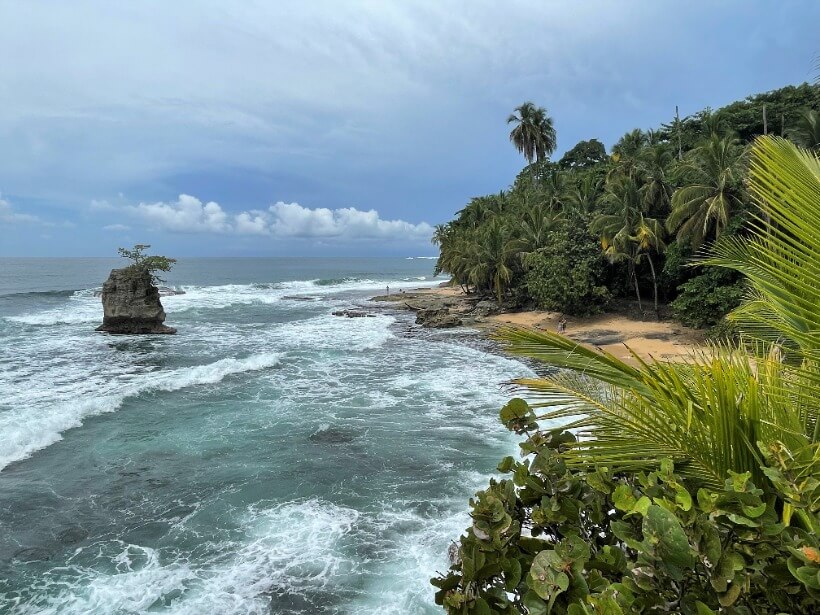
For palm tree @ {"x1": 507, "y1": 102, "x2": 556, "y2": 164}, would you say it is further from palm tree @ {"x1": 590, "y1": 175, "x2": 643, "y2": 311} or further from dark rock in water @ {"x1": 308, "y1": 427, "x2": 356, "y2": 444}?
dark rock in water @ {"x1": 308, "y1": 427, "x2": 356, "y2": 444}

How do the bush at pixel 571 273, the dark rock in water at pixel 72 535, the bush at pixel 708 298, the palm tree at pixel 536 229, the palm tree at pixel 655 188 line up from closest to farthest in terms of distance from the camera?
1. the dark rock in water at pixel 72 535
2. the bush at pixel 708 298
3. the palm tree at pixel 655 188
4. the bush at pixel 571 273
5. the palm tree at pixel 536 229

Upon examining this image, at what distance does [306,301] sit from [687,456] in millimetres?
54509

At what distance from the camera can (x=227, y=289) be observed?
73.1m

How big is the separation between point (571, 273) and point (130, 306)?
2752cm

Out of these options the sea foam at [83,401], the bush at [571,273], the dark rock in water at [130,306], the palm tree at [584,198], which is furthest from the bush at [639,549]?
the palm tree at [584,198]

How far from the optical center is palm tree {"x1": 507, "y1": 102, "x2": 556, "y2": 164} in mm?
52719

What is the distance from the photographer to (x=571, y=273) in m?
28.9

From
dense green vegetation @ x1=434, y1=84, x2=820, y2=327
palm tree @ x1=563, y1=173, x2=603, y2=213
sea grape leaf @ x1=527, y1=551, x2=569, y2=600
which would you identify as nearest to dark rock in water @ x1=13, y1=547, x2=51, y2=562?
sea grape leaf @ x1=527, y1=551, x2=569, y2=600

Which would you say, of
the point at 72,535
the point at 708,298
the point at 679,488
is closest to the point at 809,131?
the point at 708,298

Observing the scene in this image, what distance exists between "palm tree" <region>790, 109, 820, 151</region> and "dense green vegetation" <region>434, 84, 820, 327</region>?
4cm

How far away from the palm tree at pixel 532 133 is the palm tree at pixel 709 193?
30896mm

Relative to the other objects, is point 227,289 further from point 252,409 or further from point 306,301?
point 252,409

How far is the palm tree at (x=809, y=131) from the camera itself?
21.7m

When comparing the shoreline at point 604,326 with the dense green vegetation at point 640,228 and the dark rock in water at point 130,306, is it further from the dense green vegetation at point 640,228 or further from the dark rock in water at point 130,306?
the dark rock in water at point 130,306
